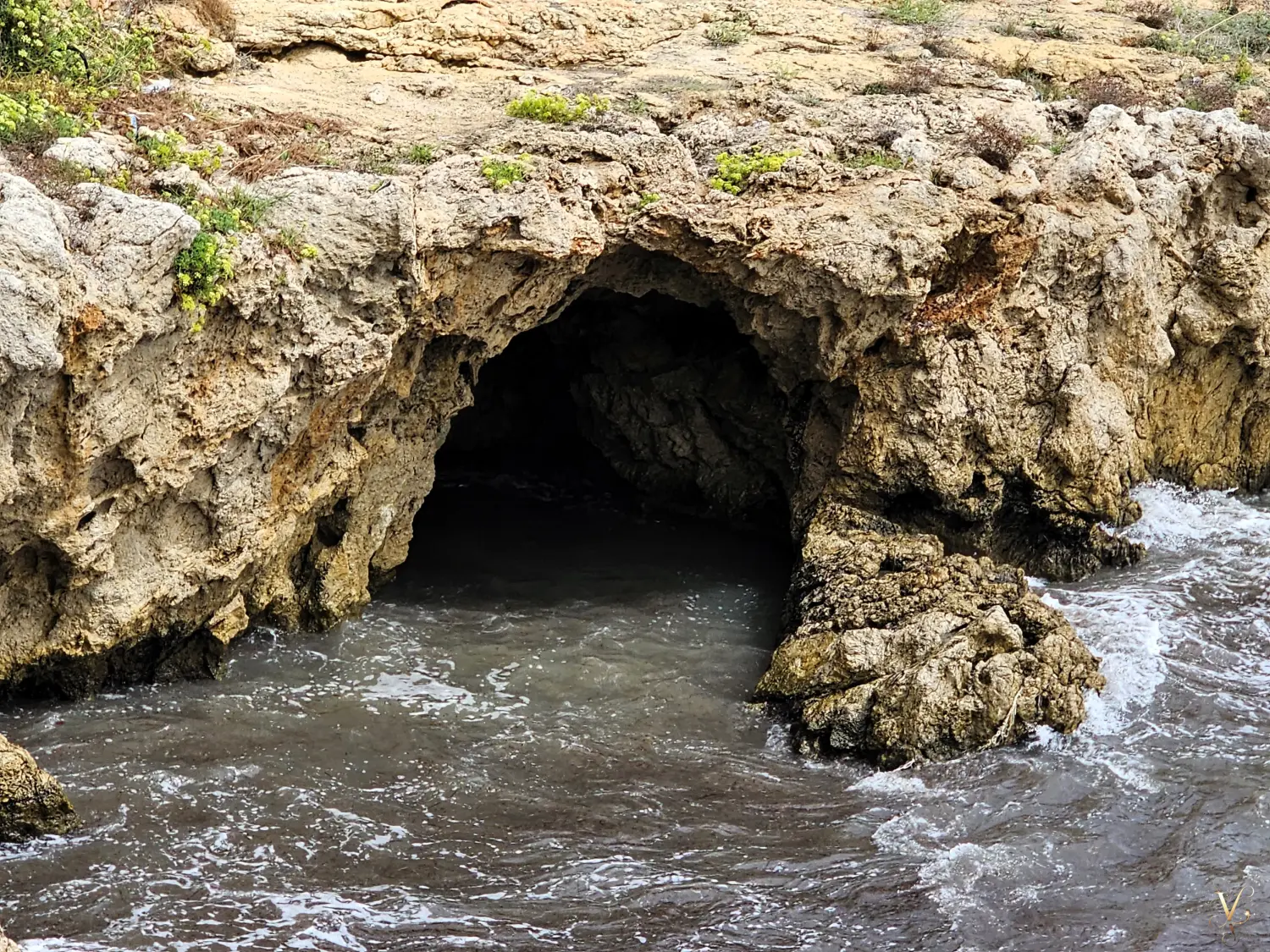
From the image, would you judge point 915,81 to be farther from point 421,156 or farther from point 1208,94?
point 421,156

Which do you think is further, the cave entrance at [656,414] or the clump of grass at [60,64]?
the cave entrance at [656,414]

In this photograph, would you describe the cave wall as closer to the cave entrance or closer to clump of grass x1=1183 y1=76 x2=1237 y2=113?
the cave entrance

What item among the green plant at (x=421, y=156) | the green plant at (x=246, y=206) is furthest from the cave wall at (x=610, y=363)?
the green plant at (x=421, y=156)

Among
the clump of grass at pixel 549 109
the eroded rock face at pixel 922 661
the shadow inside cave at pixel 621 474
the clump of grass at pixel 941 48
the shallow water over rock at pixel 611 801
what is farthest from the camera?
the clump of grass at pixel 941 48

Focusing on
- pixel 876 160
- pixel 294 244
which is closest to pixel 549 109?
pixel 876 160

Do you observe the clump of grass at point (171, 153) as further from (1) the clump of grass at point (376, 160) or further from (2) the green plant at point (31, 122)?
(1) the clump of grass at point (376, 160)

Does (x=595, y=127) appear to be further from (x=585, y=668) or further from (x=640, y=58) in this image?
(x=585, y=668)

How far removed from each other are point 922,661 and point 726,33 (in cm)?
843

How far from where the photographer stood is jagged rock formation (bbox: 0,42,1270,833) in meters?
9.79

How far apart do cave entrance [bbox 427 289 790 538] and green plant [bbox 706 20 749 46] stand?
3.02 meters

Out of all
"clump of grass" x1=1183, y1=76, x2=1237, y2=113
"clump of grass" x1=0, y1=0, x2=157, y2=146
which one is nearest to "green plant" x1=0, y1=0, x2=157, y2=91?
"clump of grass" x1=0, y1=0, x2=157, y2=146

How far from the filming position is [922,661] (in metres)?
10.9

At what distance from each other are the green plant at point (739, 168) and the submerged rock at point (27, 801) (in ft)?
24.3

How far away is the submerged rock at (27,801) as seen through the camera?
8508 millimetres
